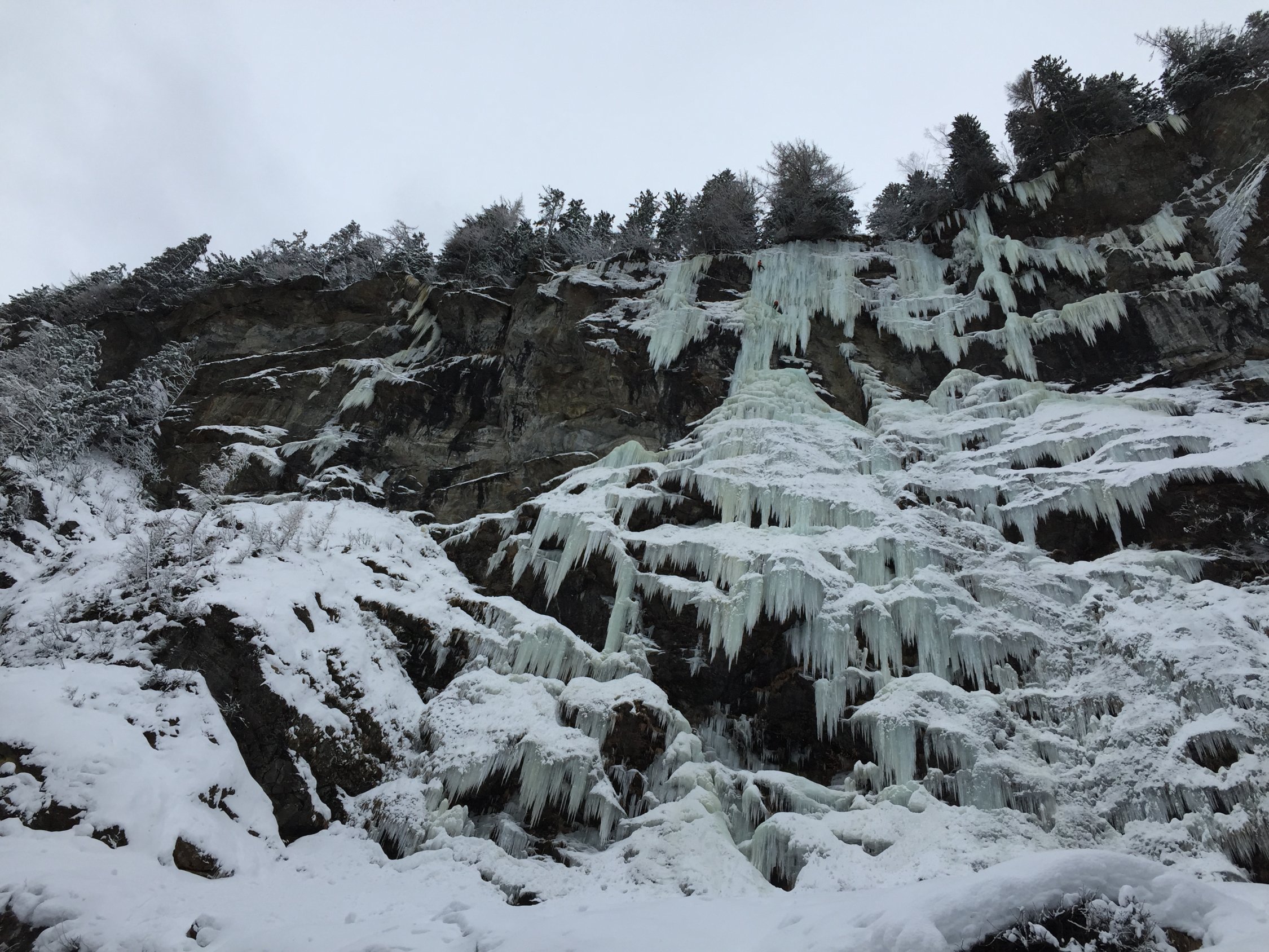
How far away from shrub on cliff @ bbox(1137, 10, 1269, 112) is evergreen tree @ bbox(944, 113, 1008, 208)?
465 centimetres

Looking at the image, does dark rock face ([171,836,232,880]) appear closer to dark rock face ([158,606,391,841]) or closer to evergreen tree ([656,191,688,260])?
dark rock face ([158,606,391,841])

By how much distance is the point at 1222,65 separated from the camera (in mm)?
18578

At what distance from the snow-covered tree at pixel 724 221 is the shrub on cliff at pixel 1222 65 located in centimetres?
1239

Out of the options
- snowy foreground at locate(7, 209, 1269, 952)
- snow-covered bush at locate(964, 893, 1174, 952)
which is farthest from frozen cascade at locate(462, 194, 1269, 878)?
snow-covered bush at locate(964, 893, 1174, 952)

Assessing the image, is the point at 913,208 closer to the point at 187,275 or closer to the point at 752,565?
the point at 752,565

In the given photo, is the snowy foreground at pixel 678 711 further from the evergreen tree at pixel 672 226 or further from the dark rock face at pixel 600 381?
the evergreen tree at pixel 672 226

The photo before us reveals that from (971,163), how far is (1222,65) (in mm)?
6551

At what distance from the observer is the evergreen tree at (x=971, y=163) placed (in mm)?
20641

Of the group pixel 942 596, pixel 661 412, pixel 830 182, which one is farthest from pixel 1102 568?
pixel 830 182

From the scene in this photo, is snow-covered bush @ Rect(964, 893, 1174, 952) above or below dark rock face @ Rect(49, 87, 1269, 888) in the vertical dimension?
below

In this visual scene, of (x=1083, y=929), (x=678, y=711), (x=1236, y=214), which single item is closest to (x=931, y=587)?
(x=678, y=711)

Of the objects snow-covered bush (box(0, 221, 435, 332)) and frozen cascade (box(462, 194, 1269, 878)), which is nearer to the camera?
frozen cascade (box(462, 194, 1269, 878))

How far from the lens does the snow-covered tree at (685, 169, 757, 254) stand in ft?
71.6

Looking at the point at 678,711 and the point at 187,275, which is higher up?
the point at 187,275
